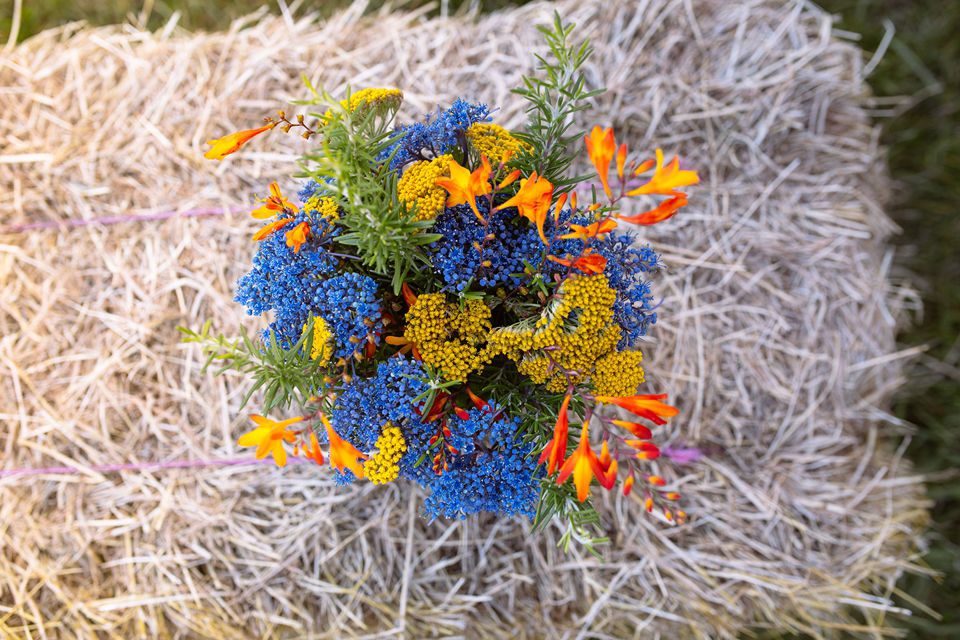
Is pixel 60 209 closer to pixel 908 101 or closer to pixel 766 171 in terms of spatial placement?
pixel 766 171

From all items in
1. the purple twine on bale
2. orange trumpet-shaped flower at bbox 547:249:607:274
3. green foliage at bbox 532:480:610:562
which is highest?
orange trumpet-shaped flower at bbox 547:249:607:274

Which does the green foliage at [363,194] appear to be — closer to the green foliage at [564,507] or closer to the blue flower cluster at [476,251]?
the blue flower cluster at [476,251]

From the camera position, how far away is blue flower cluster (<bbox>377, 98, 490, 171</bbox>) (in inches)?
37.9

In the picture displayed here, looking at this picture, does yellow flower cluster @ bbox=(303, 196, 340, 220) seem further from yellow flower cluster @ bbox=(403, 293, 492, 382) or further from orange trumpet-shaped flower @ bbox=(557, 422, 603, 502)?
orange trumpet-shaped flower @ bbox=(557, 422, 603, 502)

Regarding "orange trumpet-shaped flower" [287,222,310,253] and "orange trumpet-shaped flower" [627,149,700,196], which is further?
"orange trumpet-shaped flower" [287,222,310,253]

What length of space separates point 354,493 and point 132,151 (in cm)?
123

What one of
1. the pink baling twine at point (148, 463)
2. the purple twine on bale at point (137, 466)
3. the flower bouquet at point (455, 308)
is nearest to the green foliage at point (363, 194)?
the flower bouquet at point (455, 308)

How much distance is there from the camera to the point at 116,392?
5.58 feet

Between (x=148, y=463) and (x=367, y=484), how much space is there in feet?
2.19

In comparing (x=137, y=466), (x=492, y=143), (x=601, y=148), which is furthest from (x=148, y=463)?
(x=601, y=148)

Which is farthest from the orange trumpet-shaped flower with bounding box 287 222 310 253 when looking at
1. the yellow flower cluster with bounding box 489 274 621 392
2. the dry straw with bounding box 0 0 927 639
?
the dry straw with bounding box 0 0 927 639

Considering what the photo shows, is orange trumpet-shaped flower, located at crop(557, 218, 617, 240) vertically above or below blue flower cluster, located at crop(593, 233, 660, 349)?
A: above

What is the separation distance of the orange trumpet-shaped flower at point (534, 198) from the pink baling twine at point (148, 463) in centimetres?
86

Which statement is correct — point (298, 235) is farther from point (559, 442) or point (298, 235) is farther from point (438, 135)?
point (559, 442)
